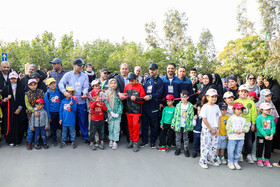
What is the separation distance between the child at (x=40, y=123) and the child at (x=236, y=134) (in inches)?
179

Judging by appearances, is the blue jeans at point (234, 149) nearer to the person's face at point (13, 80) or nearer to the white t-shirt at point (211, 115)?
the white t-shirt at point (211, 115)

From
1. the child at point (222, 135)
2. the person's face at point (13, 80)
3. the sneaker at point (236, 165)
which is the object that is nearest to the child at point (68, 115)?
the person's face at point (13, 80)

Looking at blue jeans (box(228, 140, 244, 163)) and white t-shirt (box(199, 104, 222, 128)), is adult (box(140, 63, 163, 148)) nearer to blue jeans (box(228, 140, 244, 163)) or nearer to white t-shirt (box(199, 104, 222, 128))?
white t-shirt (box(199, 104, 222, 128))

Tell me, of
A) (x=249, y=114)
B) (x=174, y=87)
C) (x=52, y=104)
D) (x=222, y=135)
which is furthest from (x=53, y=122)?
(x=249, y=114)

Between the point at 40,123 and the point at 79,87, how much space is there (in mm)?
1368

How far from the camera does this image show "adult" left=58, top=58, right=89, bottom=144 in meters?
5.04

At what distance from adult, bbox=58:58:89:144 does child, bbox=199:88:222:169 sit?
3.17 metres

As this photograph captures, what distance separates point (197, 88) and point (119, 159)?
12.1ft

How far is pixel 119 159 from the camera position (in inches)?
164

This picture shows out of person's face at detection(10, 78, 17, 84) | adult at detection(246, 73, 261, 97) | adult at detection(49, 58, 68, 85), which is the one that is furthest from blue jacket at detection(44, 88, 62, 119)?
adult at detection(246, 73, 261, 97)

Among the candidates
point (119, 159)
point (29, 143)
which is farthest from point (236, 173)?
point (29, 143)

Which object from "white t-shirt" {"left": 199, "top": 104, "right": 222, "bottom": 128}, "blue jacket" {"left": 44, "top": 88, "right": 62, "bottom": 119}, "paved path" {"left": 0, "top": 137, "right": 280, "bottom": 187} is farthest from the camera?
"blue jacket" {"left": 44, "top": 88, "right": 62, "bottom": 119}

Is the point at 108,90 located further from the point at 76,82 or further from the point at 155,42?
the point at 155,42

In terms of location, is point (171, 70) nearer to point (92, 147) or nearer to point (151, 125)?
point (151, 125)
